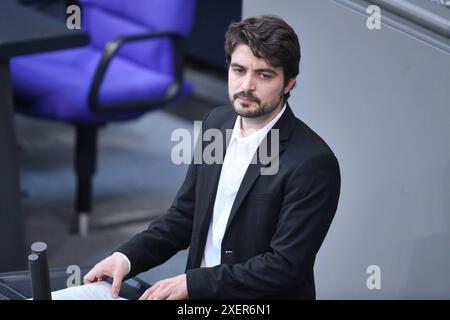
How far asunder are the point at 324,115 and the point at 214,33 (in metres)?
2.67

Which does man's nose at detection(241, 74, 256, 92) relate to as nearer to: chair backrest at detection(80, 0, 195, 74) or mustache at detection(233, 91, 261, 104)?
mustache at detection(233, 91, 261, 104)

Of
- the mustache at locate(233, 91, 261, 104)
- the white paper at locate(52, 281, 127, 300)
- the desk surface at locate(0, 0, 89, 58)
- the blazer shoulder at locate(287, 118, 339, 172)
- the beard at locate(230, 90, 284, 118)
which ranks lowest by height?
the white paper at locate(52, 281, 127, 300)

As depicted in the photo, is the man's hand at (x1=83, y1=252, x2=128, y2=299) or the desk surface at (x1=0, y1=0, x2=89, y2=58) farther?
the desk surface at (x1=0, y1=0, x2=89, y2=58)

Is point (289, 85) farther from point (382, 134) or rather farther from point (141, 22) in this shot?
point (141, 22)

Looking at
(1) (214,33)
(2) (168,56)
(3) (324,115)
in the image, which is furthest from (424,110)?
(1) (214,33)

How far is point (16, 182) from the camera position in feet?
9.05

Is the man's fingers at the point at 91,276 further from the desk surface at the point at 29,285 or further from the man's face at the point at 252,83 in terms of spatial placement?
the man's face at the point at 252,83

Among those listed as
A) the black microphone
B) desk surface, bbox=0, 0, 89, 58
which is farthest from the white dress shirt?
desk surface, bbox=0, 0, 89, 58

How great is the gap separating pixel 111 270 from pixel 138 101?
173cm

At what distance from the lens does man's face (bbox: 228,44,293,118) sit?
1.44 m

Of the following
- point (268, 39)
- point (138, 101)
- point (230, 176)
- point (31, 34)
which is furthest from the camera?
point (138, 101)

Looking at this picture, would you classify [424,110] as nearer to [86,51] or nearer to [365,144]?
[365,144]

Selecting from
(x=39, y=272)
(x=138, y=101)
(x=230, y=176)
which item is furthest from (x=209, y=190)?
(x=138, y=101)

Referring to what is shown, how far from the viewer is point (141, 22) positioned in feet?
11.2
